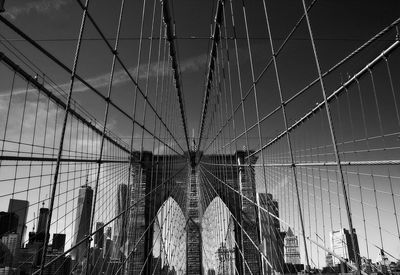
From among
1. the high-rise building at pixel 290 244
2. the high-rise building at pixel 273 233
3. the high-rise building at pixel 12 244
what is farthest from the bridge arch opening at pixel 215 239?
the high-rise building at pixel 12 244

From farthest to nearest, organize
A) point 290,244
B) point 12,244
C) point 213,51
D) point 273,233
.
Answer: point 213,51
point 273,233
point 290,244
point 12,244

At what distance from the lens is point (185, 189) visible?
1759 cm

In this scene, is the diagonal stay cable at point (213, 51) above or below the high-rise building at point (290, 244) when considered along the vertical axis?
above

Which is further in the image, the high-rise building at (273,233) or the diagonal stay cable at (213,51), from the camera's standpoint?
the diagonal stay cable at (213,51)

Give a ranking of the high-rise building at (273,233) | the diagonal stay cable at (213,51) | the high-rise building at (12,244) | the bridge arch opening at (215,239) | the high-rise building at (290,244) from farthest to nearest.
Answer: the bridge arch opening at (215,239), the diagonal stay cable at (213,51), the high-rise building at (273,233), the high-rise building at (290,244), the high-rise building at (12,244)

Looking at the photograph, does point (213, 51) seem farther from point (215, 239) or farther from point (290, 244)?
point (215, 239)

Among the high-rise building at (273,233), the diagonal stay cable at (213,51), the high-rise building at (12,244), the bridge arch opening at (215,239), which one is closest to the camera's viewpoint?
the high-rise building at (12,244)

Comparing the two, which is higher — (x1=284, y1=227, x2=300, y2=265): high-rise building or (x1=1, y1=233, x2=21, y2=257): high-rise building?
(x1=1, y1=233, x2=21, y2=257): high-rise building

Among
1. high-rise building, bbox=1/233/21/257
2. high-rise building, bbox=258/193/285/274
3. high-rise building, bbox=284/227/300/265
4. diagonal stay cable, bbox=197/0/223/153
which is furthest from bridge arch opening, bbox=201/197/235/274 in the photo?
high-rise building, bbox=1/233/21/257

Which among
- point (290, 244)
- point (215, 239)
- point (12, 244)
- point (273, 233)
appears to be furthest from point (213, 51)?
point (215, 239)

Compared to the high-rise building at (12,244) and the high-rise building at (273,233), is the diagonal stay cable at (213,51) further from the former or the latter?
the high-rise building at (12,244)

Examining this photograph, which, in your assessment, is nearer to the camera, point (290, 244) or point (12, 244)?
point (12, 244)

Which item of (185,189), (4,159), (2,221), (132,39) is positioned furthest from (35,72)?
(185,189)

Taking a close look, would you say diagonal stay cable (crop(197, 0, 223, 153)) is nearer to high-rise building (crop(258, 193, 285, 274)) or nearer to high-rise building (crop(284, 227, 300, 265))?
high-rise building (crop(258, 193, 285, 274))
